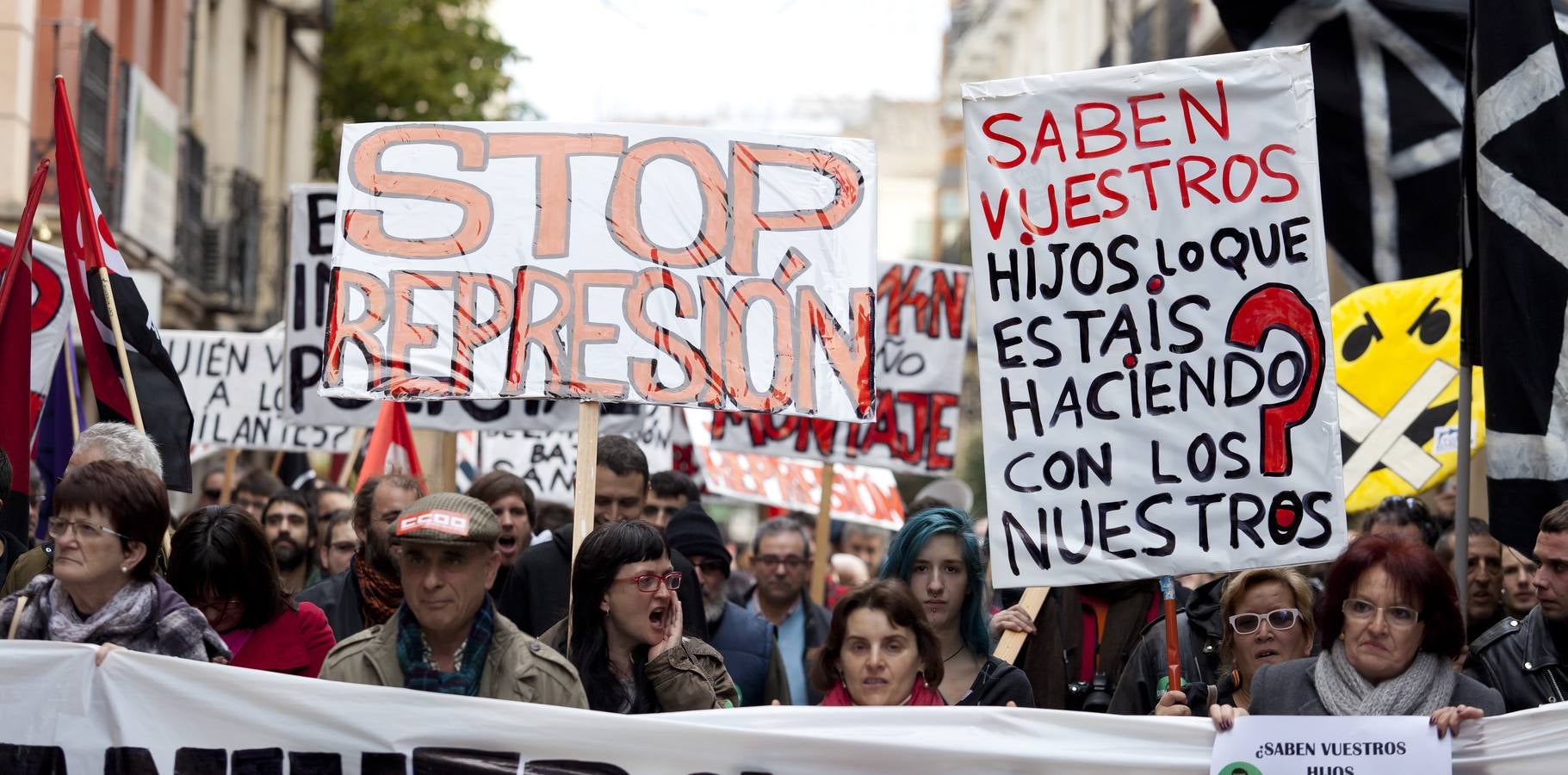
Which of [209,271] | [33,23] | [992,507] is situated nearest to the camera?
[992,507]

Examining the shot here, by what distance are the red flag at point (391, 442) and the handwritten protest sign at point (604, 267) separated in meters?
3.21

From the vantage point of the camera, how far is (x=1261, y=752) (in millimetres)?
4641

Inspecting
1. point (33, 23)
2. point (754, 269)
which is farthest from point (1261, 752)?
point (33, 23)

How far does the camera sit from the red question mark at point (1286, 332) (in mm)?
5645

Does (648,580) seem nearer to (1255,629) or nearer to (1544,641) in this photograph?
(1255,629)

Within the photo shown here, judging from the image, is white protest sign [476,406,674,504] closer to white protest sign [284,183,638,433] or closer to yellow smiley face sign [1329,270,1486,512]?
white protest sign [284,183,638,433]

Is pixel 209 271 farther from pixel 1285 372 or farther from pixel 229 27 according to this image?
pixel 1285 372

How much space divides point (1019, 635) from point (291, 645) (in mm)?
2015

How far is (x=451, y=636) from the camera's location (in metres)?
4.80

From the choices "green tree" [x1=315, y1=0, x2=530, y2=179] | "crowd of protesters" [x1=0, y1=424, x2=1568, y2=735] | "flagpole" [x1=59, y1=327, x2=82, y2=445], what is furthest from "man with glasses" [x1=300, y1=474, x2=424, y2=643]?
"green tree" [x1=315, y1=0, x2=530, y2=179]

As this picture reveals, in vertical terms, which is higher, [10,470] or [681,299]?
[681,299]

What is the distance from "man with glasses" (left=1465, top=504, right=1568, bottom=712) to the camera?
218 inches

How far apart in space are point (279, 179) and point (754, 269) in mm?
22761

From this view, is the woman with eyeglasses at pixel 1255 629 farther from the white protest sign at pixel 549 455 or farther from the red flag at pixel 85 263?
the white protest sign at pixel 549 455
